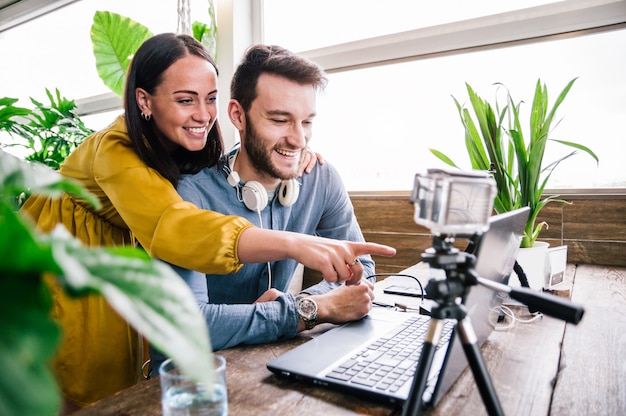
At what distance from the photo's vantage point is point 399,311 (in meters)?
1.10

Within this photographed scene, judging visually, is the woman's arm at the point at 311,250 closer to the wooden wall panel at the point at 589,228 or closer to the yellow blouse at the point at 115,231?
the yellow blouse at the point at 115,231

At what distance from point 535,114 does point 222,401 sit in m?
1.17

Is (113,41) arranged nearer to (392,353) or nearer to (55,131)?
(55,131)

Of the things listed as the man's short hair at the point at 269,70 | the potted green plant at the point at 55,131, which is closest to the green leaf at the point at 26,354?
the man's short hair at the point at 269,70

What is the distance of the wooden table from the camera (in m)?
0.61

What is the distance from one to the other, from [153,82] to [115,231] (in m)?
0.48

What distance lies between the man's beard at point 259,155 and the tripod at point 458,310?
1.02 meters

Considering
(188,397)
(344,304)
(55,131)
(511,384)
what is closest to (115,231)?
(344,304)

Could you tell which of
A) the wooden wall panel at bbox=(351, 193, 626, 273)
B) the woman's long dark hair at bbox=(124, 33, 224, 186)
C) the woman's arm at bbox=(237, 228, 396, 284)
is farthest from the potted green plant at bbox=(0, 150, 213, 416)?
the wooden wall panel at bbox=(351, 193, 626, 273)

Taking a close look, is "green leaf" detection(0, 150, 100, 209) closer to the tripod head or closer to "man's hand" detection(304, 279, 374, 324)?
the tripod head

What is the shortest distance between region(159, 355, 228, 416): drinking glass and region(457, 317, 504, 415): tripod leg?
1.00 ft

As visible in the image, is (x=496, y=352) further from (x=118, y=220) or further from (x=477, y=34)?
(x=477, y=34)

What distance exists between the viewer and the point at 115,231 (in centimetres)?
138

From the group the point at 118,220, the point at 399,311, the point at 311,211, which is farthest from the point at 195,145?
the point at 399,311
